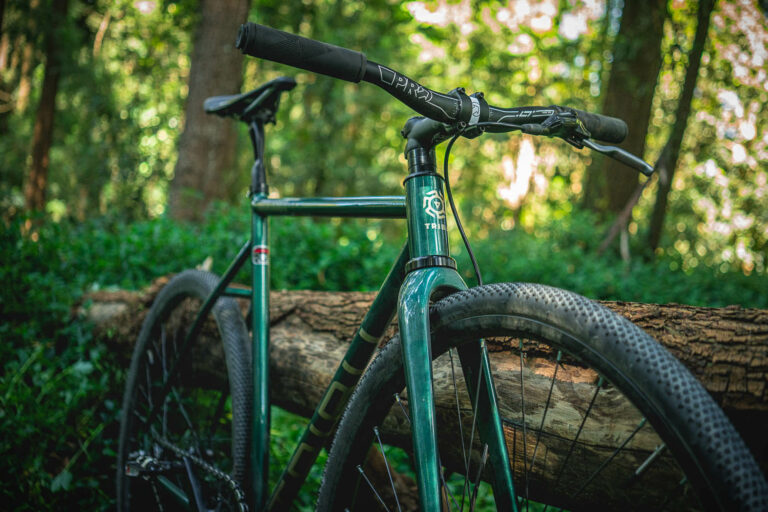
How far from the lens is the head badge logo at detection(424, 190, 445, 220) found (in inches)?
45.3

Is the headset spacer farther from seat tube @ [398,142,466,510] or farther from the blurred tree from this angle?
the blurred tree

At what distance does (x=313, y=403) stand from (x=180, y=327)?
0.87 meters

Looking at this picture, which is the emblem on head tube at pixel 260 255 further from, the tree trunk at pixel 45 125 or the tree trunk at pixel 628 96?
the tree trunk at pixel 45 125

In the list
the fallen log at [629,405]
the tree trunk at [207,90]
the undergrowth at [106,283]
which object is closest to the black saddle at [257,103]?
the fallen log at [629,405]

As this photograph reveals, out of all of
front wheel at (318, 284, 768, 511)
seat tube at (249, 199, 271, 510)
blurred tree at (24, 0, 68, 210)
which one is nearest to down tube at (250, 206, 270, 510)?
seat tube at (249, 199, 271, 510)

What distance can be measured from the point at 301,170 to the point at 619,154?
6.08 metres

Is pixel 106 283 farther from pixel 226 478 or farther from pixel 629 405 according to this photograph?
pixel 629 405

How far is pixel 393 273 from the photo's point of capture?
1283 mm

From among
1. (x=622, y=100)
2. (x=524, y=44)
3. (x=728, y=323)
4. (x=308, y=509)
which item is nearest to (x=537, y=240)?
(x=622, y=100)

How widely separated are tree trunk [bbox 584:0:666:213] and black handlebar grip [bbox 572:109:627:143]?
486 cm

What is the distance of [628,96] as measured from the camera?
227 inches

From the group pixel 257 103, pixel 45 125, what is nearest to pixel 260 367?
pixel 257 103

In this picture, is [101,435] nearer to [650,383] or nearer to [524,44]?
[650,383]

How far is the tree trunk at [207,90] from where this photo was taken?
5363 millimetres
